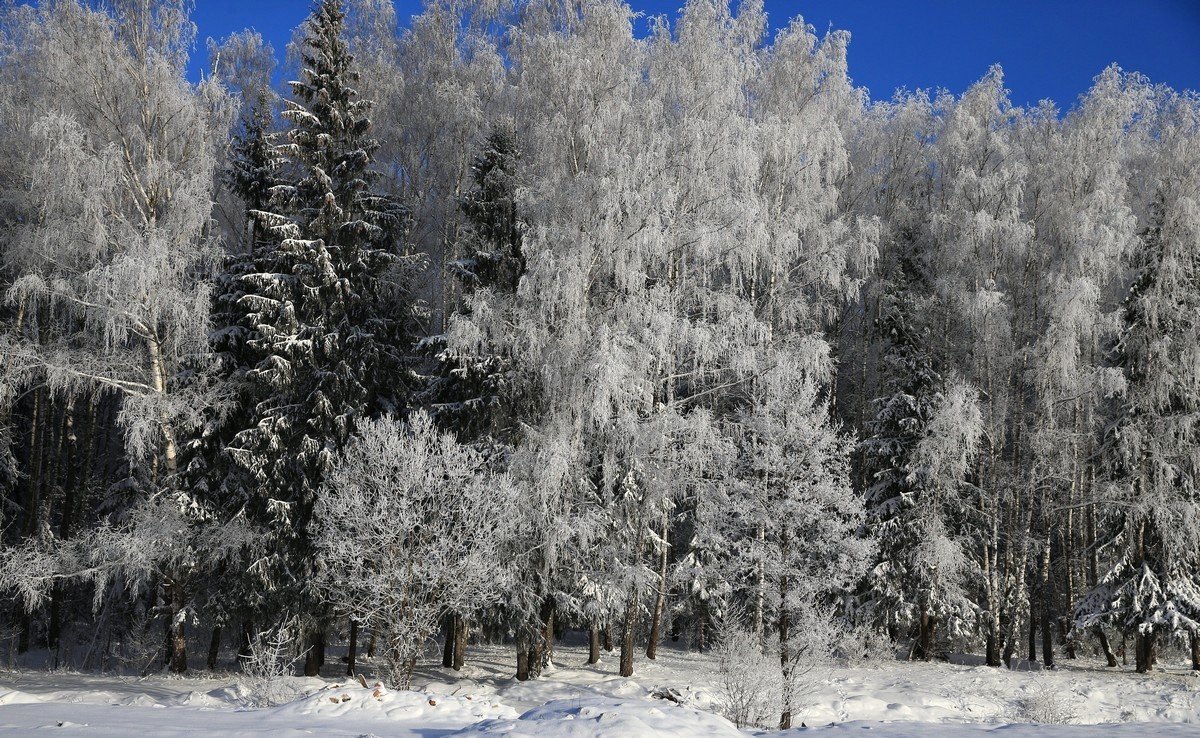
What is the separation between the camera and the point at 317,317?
17281 millimetres

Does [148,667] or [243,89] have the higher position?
[243,89]

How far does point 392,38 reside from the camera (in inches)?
1139

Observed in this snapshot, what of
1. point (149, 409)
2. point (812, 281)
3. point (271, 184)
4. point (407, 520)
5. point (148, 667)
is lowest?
→ point (148, 667)

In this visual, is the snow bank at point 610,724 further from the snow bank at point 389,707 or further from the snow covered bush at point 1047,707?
the snow covered bush at point 1047,707

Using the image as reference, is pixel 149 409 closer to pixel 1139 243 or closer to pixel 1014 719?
pixel 1014 719

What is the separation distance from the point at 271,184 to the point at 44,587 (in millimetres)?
9751

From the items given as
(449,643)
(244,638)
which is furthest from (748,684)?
(244,638)

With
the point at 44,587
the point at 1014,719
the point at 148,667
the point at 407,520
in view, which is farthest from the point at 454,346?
the point at 1014,719

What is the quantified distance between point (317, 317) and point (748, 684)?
11.2 m

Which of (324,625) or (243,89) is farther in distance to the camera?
(243,89)

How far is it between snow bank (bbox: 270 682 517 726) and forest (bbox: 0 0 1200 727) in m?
2.86

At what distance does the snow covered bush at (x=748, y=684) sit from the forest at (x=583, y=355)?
0.51 metres

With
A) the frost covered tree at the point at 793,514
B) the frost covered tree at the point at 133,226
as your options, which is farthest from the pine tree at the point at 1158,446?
the frost covered tree at the point at 133,226

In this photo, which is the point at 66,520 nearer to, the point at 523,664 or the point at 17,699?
the point at 17,699
